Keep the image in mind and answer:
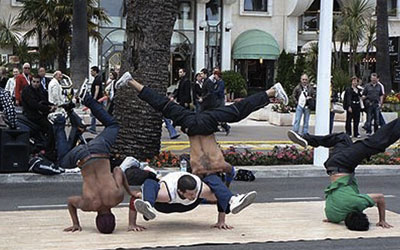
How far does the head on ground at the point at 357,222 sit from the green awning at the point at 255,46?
97.6 feet

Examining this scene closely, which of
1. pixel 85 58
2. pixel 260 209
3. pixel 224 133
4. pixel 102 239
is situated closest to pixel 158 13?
pixel 260 209

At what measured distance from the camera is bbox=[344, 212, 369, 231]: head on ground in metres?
8.27

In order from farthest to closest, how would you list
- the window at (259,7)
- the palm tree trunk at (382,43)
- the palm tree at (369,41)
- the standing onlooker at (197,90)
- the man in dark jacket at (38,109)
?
1. the window at (259,7)
2. the palm tree at (369,41)
3. the palm tree trunk at (382,43)
4. the standing onlooker at (197,90)
5. the man in dark jacket at (38,109)

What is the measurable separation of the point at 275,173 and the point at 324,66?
93.2 inches

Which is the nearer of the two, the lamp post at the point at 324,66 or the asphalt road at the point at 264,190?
the asphalt road at the point at 264,190

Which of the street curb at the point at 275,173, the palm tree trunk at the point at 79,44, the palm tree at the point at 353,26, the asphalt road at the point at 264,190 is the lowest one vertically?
the asphalt road at the point at 264,190

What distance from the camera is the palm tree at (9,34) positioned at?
32.3m

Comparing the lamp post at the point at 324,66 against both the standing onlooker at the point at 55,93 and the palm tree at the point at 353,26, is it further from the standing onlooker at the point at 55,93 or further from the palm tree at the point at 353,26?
the palm tree at the point at 353,26

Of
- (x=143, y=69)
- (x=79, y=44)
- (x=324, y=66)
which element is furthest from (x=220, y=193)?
(x=79, y=44)

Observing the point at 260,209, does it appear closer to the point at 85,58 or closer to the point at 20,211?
the point at 20,211

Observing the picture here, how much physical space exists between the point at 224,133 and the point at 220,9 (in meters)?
18.0

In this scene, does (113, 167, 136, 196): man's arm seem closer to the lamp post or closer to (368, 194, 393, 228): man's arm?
(368, 194, 393, 228): man's arm

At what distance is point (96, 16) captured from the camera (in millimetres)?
29906

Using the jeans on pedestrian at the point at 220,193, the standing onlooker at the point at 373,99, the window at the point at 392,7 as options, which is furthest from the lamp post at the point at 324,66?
the window at the point at 392,7
